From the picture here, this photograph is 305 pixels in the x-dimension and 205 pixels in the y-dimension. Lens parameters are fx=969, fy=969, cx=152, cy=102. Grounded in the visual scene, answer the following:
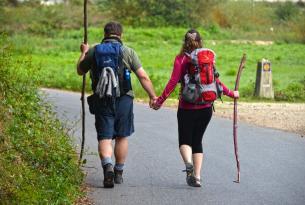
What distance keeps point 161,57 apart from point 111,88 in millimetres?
33666

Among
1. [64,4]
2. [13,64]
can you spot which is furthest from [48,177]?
[64,4]

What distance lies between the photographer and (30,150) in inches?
398

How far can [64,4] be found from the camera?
72000mm

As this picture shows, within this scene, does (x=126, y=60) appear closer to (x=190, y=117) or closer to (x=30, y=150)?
(x=190, y=117)

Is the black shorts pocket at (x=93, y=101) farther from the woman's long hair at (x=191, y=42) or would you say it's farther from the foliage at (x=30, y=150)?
the woman's long hair at (x=191, y=42)

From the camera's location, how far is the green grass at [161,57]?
2827cm

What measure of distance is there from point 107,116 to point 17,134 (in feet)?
3.33

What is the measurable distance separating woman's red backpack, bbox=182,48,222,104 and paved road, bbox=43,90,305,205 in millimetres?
1044

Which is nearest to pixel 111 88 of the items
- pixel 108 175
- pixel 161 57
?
pixel 108 175

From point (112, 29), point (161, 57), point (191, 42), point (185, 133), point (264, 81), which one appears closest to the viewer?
point (191, 42)

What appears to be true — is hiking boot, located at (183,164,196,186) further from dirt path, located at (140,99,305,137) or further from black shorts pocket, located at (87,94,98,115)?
dirt path, located at (140,99,305,137)

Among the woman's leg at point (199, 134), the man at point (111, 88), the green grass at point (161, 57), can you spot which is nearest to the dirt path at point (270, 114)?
the green grass at point (161, 57)

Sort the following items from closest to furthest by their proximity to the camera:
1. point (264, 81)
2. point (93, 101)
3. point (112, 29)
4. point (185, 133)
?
point (112, 29) < point (93, 101) < point (185, 133) < point (264, 81)

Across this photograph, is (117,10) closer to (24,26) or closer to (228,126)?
(24,26)
